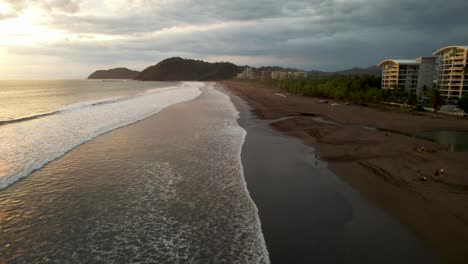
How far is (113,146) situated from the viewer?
23984 mm

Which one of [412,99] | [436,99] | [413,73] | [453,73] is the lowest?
[412,99]

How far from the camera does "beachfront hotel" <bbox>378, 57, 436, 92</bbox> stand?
81438 mm

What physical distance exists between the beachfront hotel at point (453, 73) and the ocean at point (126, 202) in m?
57.9

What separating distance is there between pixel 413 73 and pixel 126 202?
88044mm

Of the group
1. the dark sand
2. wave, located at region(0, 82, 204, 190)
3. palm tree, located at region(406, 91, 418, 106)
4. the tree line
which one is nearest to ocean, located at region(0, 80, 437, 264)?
the dark sand

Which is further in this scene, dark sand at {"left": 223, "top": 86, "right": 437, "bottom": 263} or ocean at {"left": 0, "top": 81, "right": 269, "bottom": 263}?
ocean at {"left": 0, "top": 81, "right": 269, "bottom": 263}

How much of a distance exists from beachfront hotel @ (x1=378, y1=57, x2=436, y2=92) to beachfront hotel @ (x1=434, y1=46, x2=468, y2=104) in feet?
31.4

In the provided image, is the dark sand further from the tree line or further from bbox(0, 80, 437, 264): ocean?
the tree line

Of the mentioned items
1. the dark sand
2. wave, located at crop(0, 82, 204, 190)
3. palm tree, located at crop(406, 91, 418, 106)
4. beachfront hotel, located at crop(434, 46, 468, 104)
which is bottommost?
the dark sand

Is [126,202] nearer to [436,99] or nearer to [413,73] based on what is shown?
[436,99]

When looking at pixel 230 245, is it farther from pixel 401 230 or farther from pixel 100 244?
pixel 401 230

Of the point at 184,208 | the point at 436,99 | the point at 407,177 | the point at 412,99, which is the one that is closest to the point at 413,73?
the point at 412,99

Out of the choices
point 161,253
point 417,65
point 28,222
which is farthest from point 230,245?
point 417,65

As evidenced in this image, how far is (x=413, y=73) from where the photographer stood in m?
82.7
